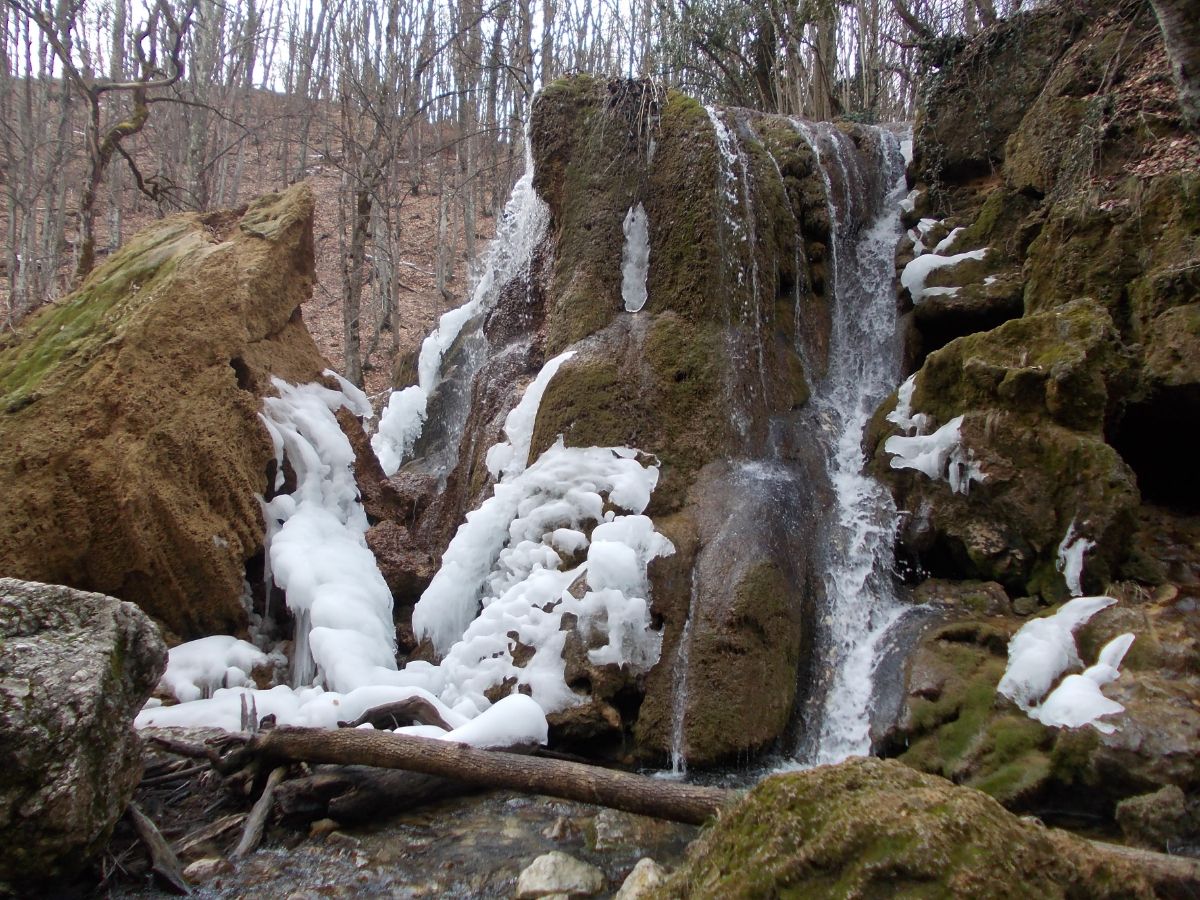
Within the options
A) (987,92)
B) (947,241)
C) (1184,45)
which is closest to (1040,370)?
(1184,45)

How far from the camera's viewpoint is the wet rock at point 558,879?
3.39m

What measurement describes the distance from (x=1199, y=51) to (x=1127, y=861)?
20.7 ft

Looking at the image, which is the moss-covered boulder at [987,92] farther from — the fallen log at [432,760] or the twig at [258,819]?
the twig at [258,819]

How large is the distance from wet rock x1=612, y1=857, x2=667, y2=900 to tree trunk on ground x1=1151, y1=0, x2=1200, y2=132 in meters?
6.34

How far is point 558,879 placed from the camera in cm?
346

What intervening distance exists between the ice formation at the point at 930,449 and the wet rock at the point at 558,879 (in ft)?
12.6

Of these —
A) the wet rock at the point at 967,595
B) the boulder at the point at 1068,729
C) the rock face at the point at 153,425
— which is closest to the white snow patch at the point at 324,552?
the rock face at the point at 153,425

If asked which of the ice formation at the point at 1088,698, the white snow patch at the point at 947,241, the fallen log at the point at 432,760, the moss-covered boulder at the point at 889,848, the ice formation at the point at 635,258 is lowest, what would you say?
the fallen log at the point at 432,760

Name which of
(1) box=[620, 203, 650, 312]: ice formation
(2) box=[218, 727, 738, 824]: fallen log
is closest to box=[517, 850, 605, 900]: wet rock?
(2) box=[218, 727, 738, 824]: fallen log

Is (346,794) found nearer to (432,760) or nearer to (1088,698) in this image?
(432,760)

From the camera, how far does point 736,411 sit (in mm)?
6449

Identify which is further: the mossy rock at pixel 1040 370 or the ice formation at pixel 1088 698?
the mossy rock at pixel 1040 370

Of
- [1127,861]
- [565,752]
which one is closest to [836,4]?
[565,752]

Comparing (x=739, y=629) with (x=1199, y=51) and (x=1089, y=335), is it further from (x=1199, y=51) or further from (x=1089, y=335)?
(x=1199, y=51)
